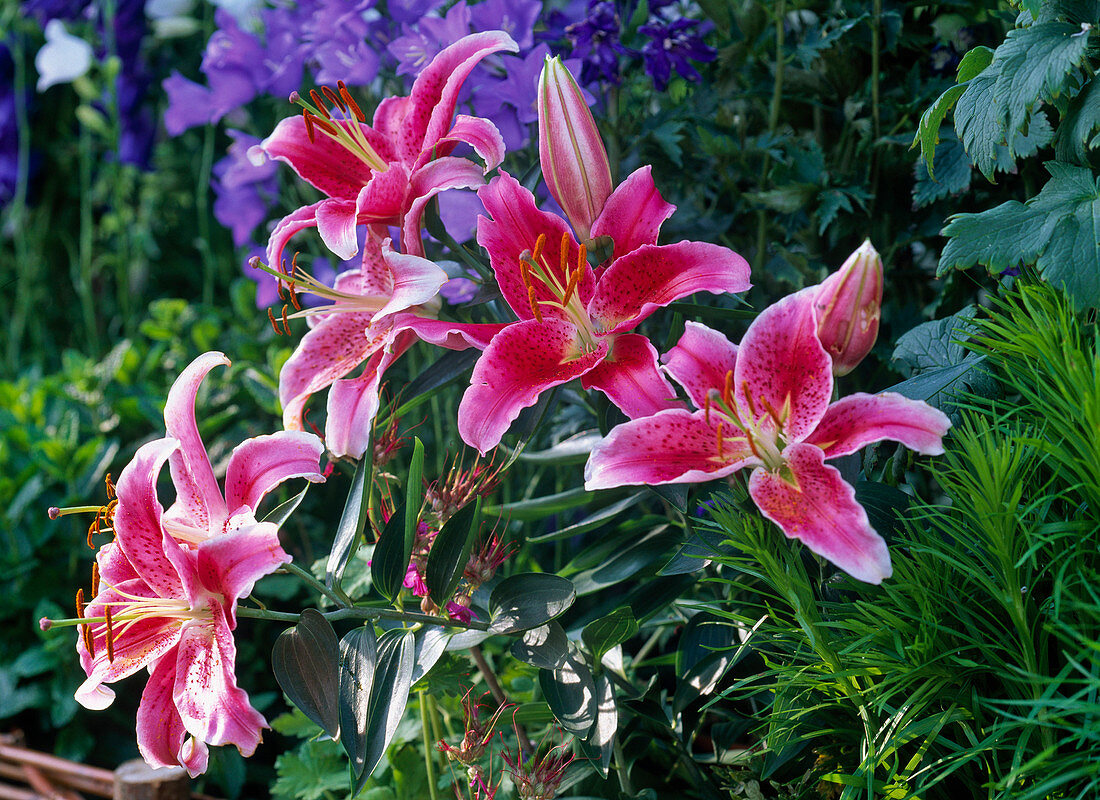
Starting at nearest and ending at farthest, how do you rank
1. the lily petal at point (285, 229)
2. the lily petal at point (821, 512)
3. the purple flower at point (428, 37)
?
the lily petal at point (821, 512) → the lily petal at point (285, 229) → the purple flower at point (428, 37)

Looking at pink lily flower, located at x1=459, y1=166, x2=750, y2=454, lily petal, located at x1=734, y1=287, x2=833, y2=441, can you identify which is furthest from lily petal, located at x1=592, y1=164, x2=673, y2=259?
lily petal, located at x1=734, y1=287, x2=833, y2=441

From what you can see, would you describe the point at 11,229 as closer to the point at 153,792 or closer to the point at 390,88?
the point at 390,88

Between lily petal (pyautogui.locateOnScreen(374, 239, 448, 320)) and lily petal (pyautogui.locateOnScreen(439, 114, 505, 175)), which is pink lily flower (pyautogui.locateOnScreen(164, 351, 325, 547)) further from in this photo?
lily petal (pyautogui.locateOnScreen(439, 114, 505, 175))

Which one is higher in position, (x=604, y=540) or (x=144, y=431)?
(x=604, y=540)

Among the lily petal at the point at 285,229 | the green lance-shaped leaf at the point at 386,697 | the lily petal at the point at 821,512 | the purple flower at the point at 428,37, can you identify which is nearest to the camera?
the lily petal at the point at 821,512

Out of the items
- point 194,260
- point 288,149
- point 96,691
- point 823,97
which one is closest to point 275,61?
point 288,149

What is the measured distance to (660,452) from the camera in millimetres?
496

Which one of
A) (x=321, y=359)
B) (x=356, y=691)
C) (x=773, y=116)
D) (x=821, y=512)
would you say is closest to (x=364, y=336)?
(x=321, y=359)

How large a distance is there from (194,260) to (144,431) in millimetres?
700

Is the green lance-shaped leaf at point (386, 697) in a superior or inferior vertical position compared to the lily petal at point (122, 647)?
inferior

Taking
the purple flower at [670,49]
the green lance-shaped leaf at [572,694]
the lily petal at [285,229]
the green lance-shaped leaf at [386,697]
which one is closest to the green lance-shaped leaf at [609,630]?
the green lance-shaped leaf at [572,694]

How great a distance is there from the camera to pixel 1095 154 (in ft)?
2.00

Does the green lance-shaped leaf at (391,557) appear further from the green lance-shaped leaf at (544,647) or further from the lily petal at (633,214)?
the lily petal at (633,214)

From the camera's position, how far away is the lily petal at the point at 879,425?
45 centimetres
